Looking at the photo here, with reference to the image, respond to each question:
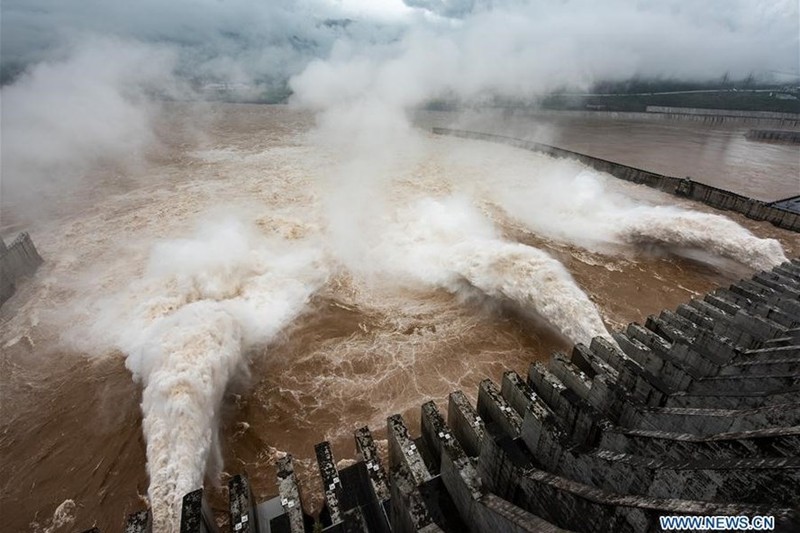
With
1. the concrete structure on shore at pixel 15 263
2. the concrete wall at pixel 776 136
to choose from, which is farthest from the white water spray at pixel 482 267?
the concrete wall at pixel 776 136

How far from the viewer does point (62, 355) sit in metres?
14.3

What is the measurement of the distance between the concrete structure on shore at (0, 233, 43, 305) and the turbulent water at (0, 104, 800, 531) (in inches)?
29.6

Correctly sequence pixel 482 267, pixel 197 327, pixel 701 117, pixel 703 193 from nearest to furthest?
pixel 197 327 → pixel 482 267 → pixel 703 193 → pixel 701 117

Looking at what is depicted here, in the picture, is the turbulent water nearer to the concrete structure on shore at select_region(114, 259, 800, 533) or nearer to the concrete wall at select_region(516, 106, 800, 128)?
the concrete structure on shore at select_region(114, 259, 800, 533)

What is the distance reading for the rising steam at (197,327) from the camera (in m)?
9.88

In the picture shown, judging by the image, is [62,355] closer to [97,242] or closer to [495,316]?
[97,242]

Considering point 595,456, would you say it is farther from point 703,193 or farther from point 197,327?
point 703,193

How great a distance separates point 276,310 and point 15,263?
14.3m

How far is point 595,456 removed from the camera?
4.79 m

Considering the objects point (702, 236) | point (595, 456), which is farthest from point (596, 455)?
point (702, 236)

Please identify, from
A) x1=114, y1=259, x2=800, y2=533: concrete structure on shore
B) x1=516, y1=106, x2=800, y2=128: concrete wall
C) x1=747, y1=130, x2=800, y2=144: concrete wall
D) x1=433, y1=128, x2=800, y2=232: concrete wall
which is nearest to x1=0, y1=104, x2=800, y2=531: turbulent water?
x1=433, y1=128, x2=800, y2=232: concrete wall

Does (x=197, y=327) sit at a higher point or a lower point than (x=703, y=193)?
lower

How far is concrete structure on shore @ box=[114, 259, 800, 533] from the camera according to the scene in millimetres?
3861

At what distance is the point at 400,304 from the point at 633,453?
12.5 m
